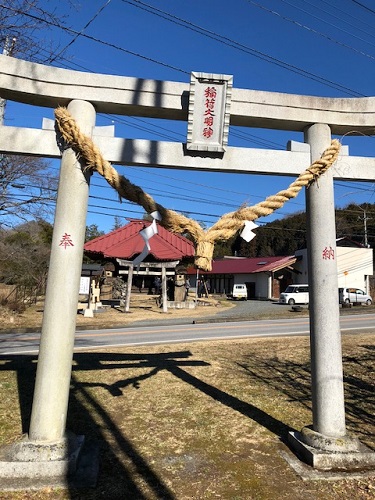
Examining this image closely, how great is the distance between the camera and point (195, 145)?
3656 mm

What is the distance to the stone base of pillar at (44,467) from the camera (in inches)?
114

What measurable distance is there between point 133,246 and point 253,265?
59.8 feet

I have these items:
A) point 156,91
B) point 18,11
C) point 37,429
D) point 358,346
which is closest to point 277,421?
point 37,429

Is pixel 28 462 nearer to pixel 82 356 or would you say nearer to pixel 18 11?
pixel 82 356

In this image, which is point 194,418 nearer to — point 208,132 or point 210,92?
point 208,132

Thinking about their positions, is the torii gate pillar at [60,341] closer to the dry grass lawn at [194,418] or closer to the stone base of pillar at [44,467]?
the stone base of pillar at [44,467]

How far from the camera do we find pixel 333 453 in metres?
3.25

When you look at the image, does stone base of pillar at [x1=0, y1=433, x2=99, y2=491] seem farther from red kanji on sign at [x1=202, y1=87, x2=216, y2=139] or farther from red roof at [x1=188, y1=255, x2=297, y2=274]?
red roof at [x1=188, y1=255, x2=297, y2=274]

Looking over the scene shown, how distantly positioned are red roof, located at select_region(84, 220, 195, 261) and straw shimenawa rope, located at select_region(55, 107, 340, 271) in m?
16.6

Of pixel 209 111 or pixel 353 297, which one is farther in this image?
pixel 353 297

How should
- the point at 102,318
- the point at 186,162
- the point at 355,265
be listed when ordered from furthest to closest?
1. the point at 355,265
2. the point at 102,318
3. the point at 186,162

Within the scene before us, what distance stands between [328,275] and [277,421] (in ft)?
6.27

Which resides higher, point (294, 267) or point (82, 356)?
point (294, 267)

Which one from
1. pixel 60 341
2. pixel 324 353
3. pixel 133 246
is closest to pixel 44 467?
pixel 60 341
